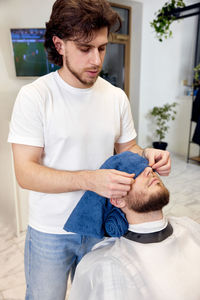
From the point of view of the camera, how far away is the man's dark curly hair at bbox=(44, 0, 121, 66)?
85cm

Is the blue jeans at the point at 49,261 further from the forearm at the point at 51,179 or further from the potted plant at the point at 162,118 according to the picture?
the potted plant at the point at 162,118

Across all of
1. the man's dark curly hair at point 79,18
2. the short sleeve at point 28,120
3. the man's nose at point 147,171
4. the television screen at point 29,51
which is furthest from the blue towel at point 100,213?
the television screen at point 29,51

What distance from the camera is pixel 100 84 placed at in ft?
3.48

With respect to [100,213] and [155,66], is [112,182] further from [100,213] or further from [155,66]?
[155,66]

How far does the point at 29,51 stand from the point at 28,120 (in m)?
1.47

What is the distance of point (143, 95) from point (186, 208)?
7.05 feet

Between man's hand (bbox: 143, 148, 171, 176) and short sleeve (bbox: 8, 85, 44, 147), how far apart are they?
0.43 metres

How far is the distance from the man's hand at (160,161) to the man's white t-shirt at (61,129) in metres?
0.17

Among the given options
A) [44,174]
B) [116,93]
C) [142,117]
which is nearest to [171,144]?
[142,117]

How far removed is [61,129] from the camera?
91 cm

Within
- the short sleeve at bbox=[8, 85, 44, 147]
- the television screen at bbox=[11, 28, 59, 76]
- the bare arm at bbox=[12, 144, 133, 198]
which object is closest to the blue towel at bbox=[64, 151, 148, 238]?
the bare arm at bbox=[12, 144, 133, 198]

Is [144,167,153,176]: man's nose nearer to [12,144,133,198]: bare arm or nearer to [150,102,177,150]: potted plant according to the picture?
[12,144,133,198]: bare arm

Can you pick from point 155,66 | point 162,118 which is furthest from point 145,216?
point 155,66

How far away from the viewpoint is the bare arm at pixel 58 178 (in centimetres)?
75
